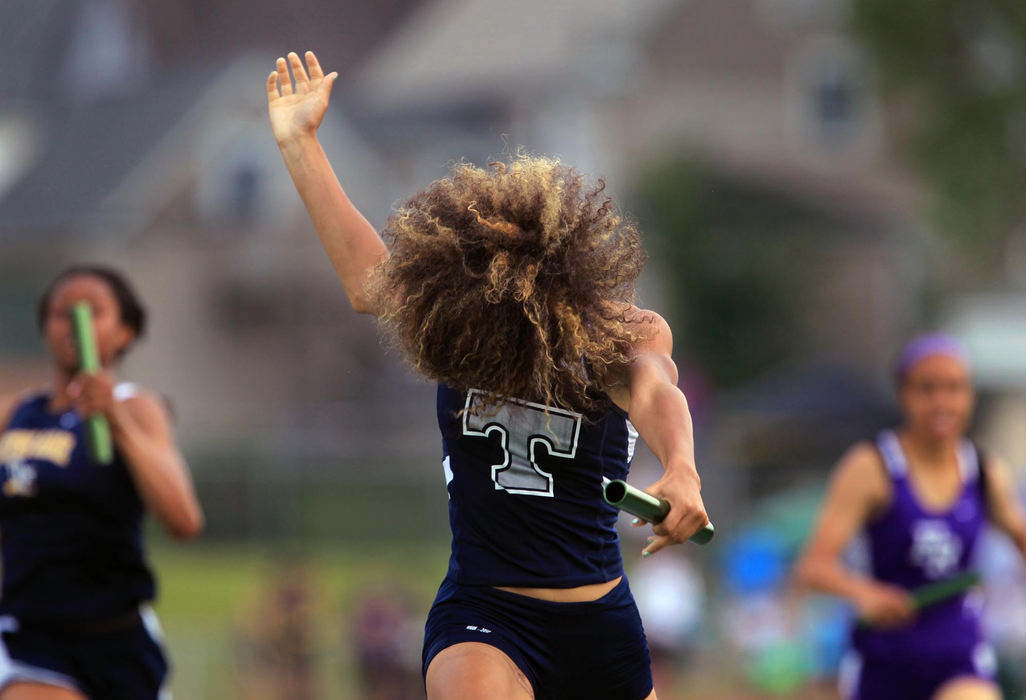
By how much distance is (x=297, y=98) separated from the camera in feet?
16.4

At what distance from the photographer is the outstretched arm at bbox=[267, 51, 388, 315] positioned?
4715 millimetres

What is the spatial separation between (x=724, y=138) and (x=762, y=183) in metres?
1.79

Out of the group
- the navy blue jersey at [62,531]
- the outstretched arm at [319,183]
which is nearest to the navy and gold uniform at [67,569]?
the navy blue jersey at [62,531]

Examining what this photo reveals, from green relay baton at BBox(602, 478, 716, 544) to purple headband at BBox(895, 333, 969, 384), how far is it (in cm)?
372

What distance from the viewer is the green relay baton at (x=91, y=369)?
18.0ft

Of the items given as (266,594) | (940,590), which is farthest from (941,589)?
(266,594)

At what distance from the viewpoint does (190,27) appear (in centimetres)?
6731

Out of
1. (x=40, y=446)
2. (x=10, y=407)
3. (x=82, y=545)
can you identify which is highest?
(x=10, y=407)

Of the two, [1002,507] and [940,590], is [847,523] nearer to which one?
[940,590]

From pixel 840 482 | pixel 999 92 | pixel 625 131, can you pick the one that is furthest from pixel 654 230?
pixel 840 482

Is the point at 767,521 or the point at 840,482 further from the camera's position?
the point at 767,521

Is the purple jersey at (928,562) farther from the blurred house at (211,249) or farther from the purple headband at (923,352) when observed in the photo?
the blurred house at (211,249)

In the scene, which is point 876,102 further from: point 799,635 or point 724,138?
point 799,635

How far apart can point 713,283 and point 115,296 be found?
31413mm
